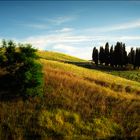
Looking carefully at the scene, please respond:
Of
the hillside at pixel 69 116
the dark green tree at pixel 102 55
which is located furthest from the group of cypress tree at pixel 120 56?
the hillside at pixel 69 116

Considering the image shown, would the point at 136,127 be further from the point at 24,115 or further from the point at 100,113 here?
the point at 24,115

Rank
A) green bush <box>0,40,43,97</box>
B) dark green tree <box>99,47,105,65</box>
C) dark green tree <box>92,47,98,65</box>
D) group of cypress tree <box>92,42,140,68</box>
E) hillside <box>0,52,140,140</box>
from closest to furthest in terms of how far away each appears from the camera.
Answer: hillside <box>0,52,140,140</box>
green bush <box>0,40,43,97</box>
group of cypress tree <box>92,42,140,68</box>
dark green tree <box>99,47,105,65</box>
dark green tree <box>92,47,98,65</box>

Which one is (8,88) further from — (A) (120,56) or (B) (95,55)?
(B) (95,55)

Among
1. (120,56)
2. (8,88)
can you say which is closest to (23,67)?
(8,88)

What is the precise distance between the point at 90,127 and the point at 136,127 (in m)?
2.66

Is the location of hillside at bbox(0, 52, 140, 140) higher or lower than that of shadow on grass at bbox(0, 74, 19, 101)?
lower

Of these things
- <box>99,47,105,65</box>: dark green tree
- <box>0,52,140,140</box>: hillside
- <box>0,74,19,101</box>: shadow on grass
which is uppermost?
<box>99,47,105,65</box>: dark green tree

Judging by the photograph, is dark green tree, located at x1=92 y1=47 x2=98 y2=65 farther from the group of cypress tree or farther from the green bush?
the green bush

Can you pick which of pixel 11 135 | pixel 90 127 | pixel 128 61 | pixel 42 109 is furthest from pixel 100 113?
pixel 128 61

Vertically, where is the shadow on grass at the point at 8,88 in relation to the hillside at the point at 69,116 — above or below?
above

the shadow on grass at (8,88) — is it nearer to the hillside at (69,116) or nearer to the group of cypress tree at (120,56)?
the hillside at (69,116)

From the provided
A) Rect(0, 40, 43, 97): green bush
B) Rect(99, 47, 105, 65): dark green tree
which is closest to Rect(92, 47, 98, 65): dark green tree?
Rect(99, 47, 105, 65): dark green tree

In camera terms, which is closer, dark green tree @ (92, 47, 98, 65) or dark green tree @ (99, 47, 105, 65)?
dark green tree @ (99, 47, 105, 65)

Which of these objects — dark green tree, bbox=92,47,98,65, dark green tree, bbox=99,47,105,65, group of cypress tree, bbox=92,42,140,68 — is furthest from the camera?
dark green tree, bbox=92,47,98,65
